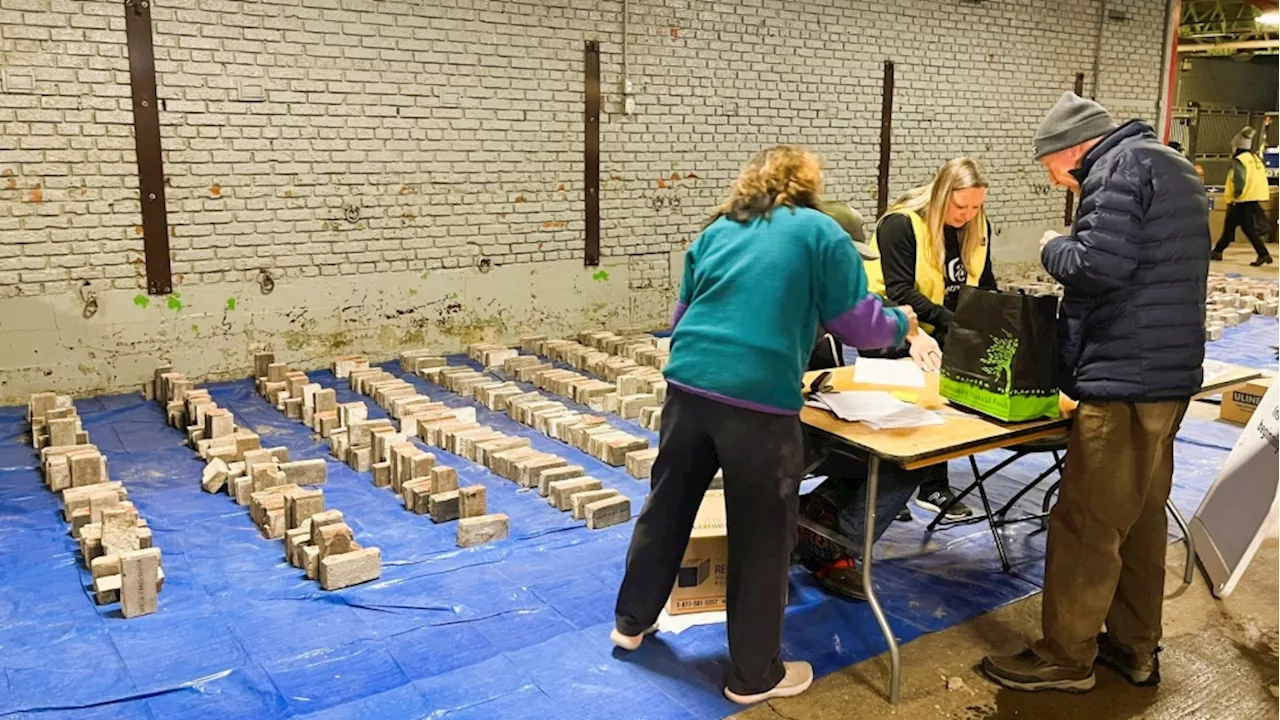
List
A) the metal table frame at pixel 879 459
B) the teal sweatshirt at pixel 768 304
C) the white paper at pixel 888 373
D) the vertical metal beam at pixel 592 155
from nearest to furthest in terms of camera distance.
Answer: the teal sweatshirt at pixel 768 304 < the metal table frame at pixel 879 459 < the white paper at pixel 888 373 < the vertical metal beam at pixel 592 155

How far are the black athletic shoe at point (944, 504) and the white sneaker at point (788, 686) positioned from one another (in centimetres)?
166

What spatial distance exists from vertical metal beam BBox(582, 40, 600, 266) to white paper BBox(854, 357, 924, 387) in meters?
5.30

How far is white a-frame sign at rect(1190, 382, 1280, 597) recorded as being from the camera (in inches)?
A: 152

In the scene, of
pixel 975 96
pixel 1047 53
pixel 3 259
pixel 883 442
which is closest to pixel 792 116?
pixel 975 96

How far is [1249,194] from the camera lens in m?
14.2

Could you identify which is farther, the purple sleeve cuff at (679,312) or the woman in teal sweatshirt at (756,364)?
the purple sleeve cuff at (679,312)

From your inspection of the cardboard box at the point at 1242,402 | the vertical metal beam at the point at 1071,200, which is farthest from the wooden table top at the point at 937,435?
the vertical metal beam at the point at 1071,200

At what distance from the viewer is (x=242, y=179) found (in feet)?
24.1

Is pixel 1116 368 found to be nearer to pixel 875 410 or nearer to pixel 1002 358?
pixel 1002 358

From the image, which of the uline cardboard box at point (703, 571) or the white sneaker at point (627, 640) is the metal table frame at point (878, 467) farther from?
the white sneaker at point (627, 640)

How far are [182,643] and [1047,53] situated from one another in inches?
470

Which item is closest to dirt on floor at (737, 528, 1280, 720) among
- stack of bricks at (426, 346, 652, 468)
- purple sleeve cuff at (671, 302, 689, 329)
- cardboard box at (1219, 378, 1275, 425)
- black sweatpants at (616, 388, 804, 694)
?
black sweatpants at (616, 388, 804, 694)

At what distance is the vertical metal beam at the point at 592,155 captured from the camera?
8.75m

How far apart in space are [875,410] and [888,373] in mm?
473
